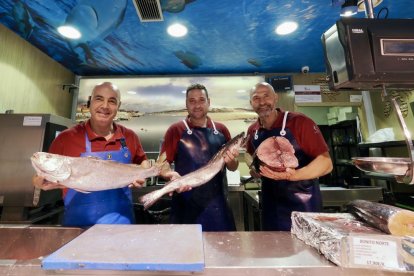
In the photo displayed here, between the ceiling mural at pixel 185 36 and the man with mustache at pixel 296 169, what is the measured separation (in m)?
1.01

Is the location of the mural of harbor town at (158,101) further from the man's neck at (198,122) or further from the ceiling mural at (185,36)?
the man's neck at (198,122)

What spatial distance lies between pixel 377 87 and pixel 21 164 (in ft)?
11.7

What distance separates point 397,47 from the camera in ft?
3.10

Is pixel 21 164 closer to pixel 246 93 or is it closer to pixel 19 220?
pixel 19 220

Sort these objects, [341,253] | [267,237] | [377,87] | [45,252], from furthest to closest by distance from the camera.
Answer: [45,252], [267,237], [377,87], [341,253]

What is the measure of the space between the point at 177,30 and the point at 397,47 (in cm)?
274

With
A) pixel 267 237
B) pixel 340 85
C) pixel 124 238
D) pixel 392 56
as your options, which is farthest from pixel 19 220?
pixel 392 56

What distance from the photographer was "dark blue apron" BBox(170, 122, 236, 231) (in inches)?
86.7

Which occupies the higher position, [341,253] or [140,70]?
[140,70]

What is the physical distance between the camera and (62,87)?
4371 millimetres

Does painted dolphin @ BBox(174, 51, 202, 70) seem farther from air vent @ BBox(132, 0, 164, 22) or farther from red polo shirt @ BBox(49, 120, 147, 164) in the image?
red polo shirt @ BBox(49, 120, 147, 164)

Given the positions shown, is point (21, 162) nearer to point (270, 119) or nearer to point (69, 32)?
point (69, 32)

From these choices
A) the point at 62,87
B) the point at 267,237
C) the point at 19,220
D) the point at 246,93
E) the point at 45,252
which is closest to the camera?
the point at 267,237

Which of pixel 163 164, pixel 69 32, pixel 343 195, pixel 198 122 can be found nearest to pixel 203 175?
pixel 163 164
